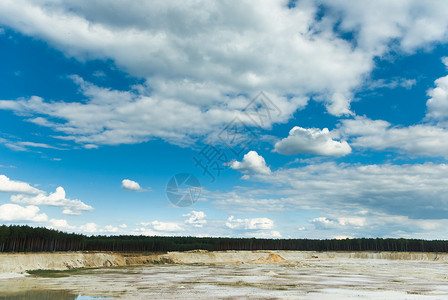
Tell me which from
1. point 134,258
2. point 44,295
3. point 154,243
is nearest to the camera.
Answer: point 44,295

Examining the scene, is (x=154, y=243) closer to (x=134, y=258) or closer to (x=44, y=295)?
(x=134, y=258)

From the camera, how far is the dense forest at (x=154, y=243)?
85062mm

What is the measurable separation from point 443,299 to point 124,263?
290 feet

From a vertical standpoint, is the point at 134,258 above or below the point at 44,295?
below

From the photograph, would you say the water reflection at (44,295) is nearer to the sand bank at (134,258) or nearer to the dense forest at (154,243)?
the sand bank at (134,258)

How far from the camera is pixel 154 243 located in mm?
136500

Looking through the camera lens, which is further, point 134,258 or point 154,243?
point 154,243

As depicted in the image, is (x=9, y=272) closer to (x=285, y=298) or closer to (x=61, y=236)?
(x=61, y=236)

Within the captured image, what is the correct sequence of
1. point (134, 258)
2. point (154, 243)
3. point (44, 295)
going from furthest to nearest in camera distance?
1. point (154, 243)
2. point (134, 258)
3. point (44, 295)

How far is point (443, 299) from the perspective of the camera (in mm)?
28891

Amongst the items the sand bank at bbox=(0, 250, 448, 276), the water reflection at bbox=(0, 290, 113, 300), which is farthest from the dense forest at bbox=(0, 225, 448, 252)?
the water reflection at bbox=(0, 290, 113, 300)

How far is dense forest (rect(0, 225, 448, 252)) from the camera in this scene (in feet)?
279

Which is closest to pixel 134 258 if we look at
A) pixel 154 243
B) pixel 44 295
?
pixel 154 243

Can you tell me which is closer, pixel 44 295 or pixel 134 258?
pixel 44 295
